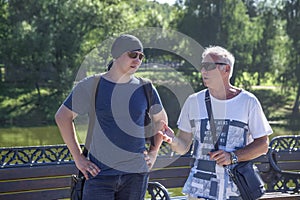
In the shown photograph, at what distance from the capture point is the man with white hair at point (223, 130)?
9.47 feet

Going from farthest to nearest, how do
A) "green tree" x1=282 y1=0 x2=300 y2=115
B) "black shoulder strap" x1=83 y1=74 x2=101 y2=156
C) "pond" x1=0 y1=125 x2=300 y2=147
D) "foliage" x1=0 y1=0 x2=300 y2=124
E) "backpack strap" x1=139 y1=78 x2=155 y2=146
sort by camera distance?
"green tree" x1=282 y1=0 x2=300 y2=115
"foliage" x1=0 y1=0 x2=300 y2=124
"pond" x1=0 y1=125 x2=300 y2=147
"backpack strap" x1=139 y1=78 x2=155 y2=146
"black shoulder strap" x1=83 y1=74 x2=101 y2=156

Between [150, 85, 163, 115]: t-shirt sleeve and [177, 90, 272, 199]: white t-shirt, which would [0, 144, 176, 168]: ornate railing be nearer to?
[150, 85, 163, 115]: t-shirt sleeve

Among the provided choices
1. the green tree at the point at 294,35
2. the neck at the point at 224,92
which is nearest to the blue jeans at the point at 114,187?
the neck at the point at 224,92

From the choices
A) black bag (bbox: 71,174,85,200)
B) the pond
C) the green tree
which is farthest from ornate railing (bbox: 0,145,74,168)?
the green tree

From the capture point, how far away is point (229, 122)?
289 cm

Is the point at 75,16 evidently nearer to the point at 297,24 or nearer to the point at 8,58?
the point at 8,58

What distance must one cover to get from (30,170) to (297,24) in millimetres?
20557

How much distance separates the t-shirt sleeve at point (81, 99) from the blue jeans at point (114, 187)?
39 centimetres

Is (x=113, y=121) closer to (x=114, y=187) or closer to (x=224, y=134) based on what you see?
(x=114, y=187)

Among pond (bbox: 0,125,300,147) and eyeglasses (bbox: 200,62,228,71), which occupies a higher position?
eyeglasses (bbox: 200,62,228,71)

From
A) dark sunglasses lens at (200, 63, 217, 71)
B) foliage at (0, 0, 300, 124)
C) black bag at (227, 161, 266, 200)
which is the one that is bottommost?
foliage at (0, 0, 300, 124)

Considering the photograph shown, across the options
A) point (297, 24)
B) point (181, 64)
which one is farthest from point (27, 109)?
point (297, 24)

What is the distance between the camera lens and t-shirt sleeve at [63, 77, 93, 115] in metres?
2.82

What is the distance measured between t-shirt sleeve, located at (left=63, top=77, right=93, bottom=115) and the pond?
478 inches
